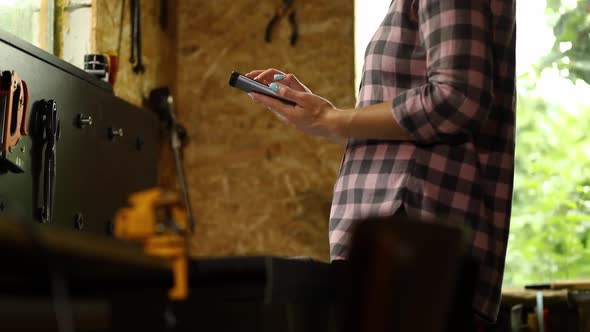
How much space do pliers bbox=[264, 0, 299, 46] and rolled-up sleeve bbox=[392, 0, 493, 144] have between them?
2.45 metres

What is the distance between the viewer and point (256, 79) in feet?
4.52

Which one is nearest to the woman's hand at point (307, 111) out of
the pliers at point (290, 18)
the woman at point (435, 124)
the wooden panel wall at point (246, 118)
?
the woman at point (435, 124)

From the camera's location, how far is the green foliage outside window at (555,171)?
370cm

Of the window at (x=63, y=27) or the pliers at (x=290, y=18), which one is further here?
the pliers at (x=290, y=18)

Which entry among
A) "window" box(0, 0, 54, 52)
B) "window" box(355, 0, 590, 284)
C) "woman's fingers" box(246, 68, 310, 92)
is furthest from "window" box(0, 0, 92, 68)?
"woman's fingers" box(246, 68, 310, 92)

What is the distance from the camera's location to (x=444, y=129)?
116 cm

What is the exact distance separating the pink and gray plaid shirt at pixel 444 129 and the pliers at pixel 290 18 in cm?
235

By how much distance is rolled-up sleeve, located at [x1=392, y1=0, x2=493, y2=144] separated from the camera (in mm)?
1149

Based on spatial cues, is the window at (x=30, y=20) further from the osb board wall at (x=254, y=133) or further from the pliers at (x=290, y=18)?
the pliers at (x=290, y=18)

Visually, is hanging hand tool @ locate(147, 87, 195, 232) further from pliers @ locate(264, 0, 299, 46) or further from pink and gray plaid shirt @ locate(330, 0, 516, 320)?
pink and gray plaid shirt @ locate(330, 0, 516, 320)

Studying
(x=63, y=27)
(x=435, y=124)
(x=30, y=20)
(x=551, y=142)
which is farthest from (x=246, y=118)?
(x=435, y=124)

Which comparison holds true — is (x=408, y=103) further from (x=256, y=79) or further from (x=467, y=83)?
(x=256, y=79)

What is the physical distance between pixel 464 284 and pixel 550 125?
298cm

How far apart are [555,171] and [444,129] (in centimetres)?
273
